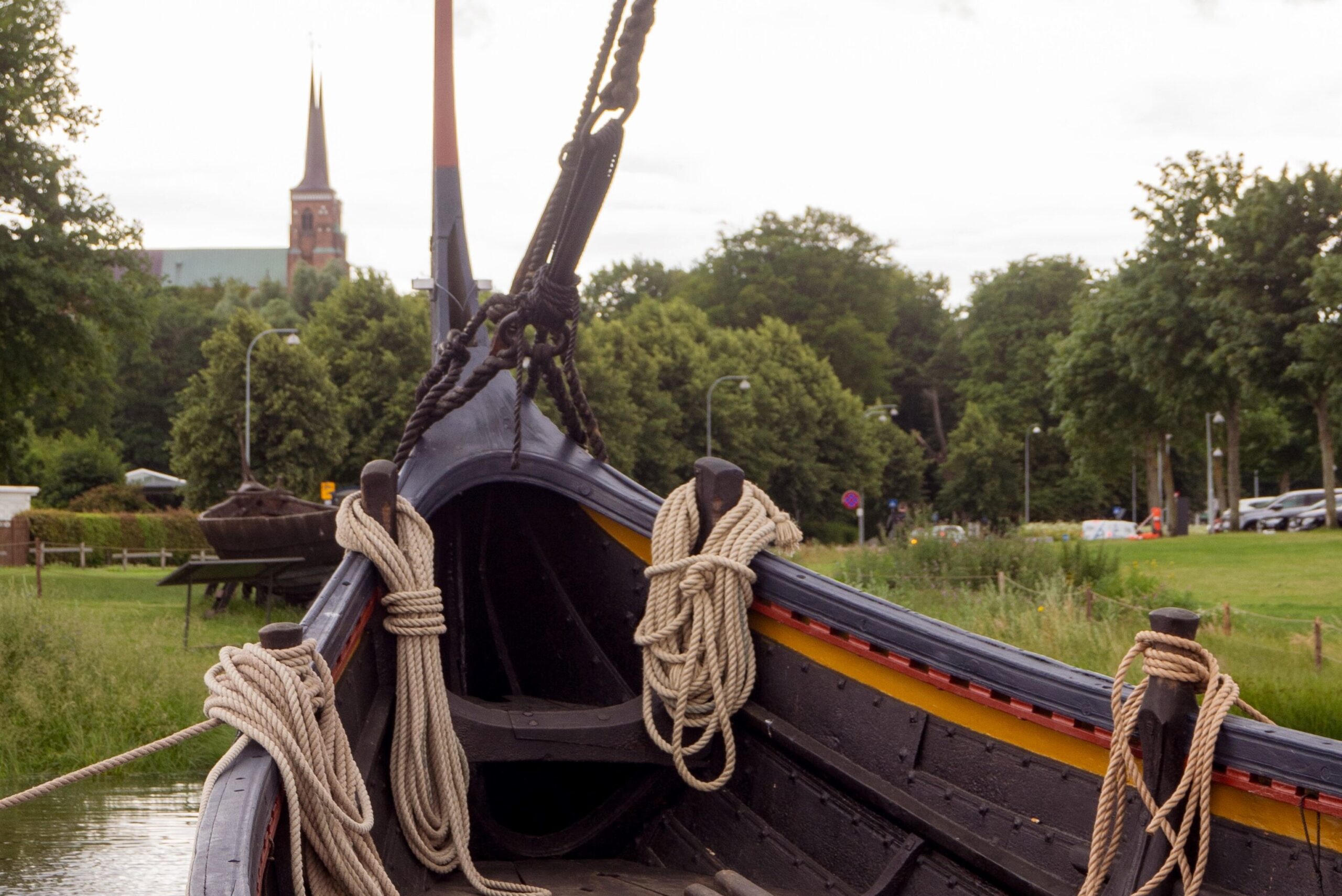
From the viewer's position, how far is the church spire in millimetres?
104688

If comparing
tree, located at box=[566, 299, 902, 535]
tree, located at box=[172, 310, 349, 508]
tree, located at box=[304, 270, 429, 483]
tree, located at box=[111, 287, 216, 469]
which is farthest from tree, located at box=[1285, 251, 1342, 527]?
tree, located at box=[111, 287, 216, 469]

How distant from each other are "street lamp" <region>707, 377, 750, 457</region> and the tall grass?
19438 millimetres

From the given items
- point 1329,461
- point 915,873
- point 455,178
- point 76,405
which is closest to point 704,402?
point 1329,461

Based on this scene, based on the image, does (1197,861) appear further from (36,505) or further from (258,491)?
(36,505)

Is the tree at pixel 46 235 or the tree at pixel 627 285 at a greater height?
the tree at pixel 627 285

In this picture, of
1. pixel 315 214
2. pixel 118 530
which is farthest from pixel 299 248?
pixel 118 530

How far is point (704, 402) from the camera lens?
4612cm

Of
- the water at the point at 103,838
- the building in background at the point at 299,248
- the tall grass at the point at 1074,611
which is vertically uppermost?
the building in background at the point at 299,248

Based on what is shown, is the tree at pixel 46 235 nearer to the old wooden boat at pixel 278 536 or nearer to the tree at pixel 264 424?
the old wooden boat at pixel 278 536

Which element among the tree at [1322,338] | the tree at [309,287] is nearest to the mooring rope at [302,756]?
the tree at [1322,338]

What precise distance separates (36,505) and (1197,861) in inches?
1843

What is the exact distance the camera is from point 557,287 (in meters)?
4.59

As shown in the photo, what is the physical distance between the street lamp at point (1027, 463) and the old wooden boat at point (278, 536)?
40.7 metres

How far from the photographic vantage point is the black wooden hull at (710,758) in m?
2.61
